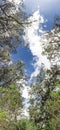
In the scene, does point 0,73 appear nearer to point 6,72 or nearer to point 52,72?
point 6,72

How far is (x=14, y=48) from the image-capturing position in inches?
1084

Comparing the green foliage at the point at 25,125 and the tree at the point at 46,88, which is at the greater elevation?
the tree at the point at 46,88

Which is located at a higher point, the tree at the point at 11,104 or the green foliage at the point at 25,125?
the tree at the point at 11,104

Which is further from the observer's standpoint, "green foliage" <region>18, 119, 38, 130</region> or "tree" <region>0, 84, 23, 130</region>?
"tree" <region>0, 84, 23, 130</region>

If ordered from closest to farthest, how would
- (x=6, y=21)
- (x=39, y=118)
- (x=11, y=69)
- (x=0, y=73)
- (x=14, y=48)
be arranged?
(x=6, y=21)
(x=14, y=48)
(x=0, y=73)
(x=11, y=69)
(x=39, y=118)

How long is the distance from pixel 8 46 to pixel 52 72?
1730cm

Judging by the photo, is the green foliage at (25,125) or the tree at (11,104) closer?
the green foliage at (25,125)

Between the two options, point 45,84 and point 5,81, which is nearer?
point 5,81

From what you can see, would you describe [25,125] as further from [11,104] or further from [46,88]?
[46,88]

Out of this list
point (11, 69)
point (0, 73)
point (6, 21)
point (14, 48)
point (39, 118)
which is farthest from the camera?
point (39, 118)

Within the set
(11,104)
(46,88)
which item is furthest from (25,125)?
(46,88)

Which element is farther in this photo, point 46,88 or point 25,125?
point 46,88

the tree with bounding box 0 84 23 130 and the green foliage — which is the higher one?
the tree with bounding box 0 84 23 130

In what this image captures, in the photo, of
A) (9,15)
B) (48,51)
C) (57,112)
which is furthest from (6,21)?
(48,51)
